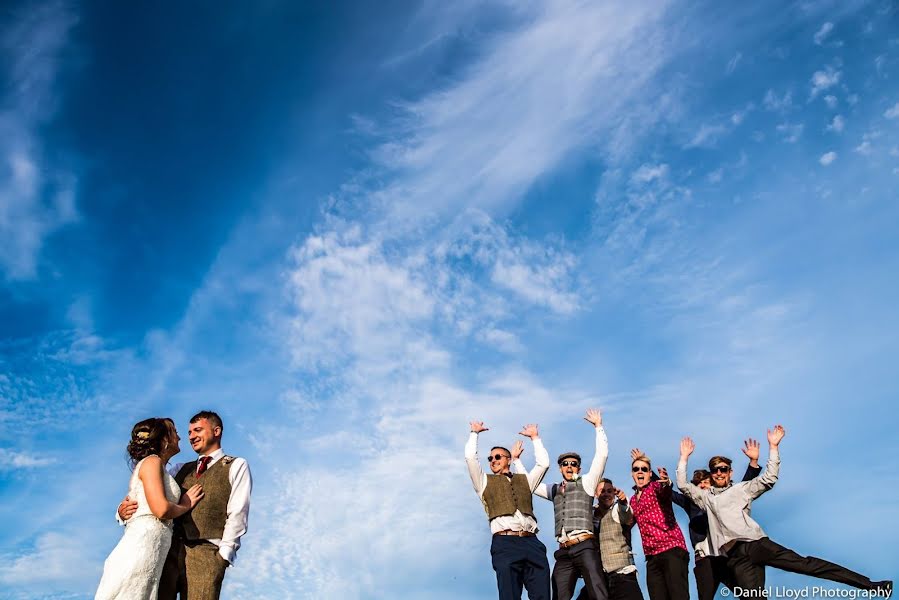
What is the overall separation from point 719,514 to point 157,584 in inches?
319

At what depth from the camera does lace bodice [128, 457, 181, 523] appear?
20.9 ft

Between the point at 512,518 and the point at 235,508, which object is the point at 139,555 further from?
the point at 512,518

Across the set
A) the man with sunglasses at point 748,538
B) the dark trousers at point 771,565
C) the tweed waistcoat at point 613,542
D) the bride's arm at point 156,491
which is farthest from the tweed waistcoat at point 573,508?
the bride's arm at point 156,491

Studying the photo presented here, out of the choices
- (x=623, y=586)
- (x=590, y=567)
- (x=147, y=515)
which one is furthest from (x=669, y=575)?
(x=147, y=515)

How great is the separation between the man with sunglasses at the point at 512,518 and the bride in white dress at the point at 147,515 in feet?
17.7

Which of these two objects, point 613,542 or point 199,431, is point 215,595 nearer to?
point 199,431

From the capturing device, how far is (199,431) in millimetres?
7340

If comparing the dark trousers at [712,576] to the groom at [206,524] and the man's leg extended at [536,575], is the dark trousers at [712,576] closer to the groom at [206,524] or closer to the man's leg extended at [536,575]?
the man's leg extended at [536,575]

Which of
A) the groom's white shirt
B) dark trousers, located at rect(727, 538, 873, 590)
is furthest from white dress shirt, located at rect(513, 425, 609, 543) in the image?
the groom's white shirt

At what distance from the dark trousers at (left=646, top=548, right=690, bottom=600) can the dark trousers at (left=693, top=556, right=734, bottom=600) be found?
2.23 feet

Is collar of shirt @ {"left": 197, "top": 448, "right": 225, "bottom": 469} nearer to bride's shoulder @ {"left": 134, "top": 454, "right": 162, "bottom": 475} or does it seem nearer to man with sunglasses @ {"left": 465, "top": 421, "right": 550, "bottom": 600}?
bride's shoulder @ {"left": 134, "top": 454, "right": 162, "bottom": 475}

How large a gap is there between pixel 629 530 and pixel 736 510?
1.65 meters

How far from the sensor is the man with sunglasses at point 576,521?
1054cm

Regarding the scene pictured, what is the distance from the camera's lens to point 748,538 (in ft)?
34.2
